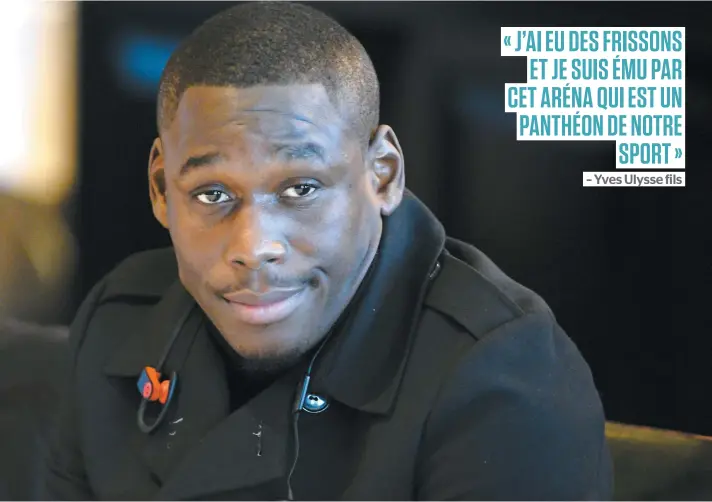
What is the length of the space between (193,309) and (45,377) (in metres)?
0.23

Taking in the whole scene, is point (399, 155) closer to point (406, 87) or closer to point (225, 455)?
point (406, 87)

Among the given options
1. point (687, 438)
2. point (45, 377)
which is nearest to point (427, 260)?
point (687, 438)

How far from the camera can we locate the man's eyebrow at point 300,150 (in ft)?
2.81

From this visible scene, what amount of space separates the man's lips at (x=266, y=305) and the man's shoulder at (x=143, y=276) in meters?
0.22

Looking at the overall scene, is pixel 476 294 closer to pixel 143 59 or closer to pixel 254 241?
pixel 254 241

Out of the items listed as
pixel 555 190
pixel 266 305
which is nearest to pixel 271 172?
pixel 266 305

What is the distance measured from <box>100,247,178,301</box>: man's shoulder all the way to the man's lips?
0.22m

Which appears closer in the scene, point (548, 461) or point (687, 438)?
point (548, 461)

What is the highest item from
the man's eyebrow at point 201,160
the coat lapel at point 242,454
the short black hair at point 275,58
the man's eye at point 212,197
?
the short black hair at point 275,58

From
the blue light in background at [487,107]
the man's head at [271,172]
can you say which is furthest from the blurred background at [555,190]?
the man's head at [271,172]

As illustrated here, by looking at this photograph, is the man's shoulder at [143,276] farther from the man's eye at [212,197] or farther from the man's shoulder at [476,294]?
the man's shoulder at [476,294]

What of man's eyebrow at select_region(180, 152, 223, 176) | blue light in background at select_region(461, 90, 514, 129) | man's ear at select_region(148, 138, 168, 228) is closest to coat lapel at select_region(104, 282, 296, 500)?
man's ear at select_region(148, 138, 168, 228)

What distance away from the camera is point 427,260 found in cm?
97

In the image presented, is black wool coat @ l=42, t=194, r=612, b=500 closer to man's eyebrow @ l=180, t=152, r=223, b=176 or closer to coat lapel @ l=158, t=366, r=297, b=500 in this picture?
coat lapel @ l=158, t=366, r=297, b=500
